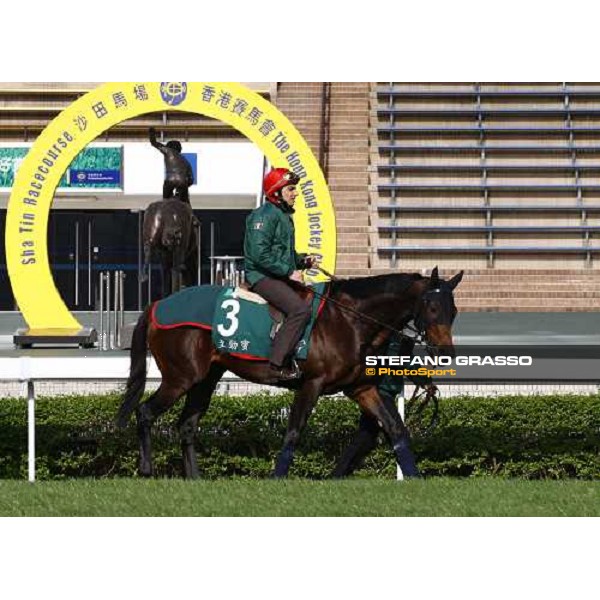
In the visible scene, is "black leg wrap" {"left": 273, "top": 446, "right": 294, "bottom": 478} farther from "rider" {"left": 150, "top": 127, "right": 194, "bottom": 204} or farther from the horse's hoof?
"rider" {"left": 150, "top": 127, "right": 194, "bottom": 204}

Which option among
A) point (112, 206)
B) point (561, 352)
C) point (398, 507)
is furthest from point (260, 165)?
point (398, 507)

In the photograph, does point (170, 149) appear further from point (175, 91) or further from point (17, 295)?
point (17, 295)

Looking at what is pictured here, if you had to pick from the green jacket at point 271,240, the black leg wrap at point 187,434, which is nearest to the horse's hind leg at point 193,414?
the black leg wrap at point 187,434

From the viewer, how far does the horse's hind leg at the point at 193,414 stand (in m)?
9.66

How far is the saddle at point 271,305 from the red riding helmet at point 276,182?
0.63m

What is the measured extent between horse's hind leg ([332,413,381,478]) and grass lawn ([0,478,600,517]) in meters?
0.60

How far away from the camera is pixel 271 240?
29.8 feet

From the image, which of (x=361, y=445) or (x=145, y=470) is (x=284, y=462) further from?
(x=145, y=470)

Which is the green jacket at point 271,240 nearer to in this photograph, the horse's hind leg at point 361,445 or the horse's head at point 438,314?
the horse's head at point 438,314

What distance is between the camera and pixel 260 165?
2853 centimetres

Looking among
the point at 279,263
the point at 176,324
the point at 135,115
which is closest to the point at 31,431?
the point at 176,324

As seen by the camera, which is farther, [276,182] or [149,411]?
[149,411]

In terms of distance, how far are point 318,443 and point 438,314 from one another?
219 centimetres

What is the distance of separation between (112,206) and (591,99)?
10956 mm
